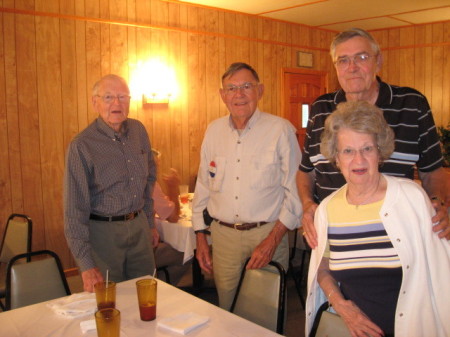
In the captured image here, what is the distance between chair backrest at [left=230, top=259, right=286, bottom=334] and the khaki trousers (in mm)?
237

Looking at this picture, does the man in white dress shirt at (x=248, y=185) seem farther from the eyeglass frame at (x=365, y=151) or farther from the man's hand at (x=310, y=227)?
the eyeglass frame at (x=365, y=151)

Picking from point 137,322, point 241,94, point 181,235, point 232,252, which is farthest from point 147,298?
point 181,235

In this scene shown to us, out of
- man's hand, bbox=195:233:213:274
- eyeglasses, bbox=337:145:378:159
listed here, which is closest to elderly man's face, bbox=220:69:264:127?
man's hand, bbox=195:233:213:274

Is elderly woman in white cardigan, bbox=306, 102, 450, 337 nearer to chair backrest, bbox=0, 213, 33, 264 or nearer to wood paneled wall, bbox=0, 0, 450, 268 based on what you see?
chair backrest, bbox=0, 213, 33, 264

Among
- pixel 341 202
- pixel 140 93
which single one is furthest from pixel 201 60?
pixel 341 202

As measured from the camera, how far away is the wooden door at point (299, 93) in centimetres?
727

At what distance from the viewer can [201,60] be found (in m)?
6.21

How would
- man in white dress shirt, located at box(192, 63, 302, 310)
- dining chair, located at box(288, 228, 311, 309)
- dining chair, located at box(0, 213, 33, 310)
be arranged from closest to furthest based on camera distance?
man in white dress shirt, located at box(192, 63, 302, 310)
dining chair, located at box(0, 213, 33, 310)
dining chair, located at box(288, 228, 311, 309)

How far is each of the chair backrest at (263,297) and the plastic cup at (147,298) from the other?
58cm

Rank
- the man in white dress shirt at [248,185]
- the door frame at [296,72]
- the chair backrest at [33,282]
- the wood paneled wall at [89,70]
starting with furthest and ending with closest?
the door frame at [296,72], the wood paneled wall at [89,70], the man in white dress shirt at [248,185], the chair backrest at [33,282]

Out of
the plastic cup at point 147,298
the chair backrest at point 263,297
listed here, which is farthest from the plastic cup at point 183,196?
the plastic cup at point 147,298

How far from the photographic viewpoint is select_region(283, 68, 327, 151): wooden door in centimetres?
727

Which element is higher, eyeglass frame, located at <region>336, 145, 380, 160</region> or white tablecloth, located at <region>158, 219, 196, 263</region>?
eyeglass frame, located at <region>336, 145, 380, 160</region>

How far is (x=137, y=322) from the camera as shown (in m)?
1.95
